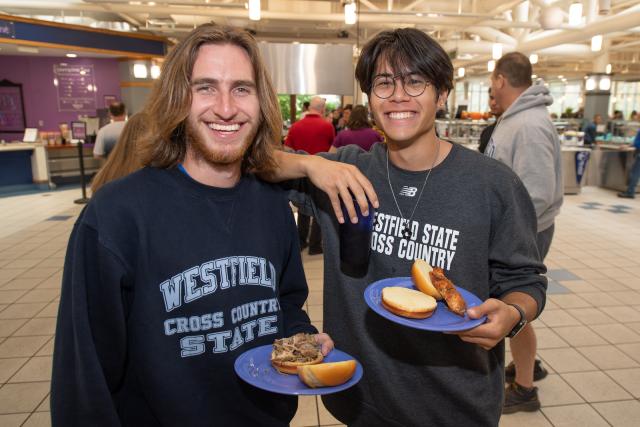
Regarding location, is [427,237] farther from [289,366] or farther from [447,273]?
[289,366]

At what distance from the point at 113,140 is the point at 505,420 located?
4940 millimetres

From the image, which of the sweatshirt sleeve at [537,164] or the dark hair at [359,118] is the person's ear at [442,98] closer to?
the sweatshirt sleeve at [537,164]

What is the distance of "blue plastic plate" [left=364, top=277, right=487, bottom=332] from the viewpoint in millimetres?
955

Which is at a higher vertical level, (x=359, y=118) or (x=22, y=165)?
(x=359, y=118)

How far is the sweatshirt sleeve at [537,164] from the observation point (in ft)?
8.18

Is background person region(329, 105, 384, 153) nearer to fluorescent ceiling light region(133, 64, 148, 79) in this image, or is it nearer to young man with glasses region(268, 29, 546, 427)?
young man with glasses region(268, 29, 546, 427)

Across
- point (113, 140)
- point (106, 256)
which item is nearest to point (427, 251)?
point (106, 256)

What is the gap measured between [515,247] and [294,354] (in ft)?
2.09

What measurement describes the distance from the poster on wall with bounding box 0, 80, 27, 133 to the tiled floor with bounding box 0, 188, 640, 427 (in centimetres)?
681

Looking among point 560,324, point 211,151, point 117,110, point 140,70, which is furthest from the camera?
point 140,70

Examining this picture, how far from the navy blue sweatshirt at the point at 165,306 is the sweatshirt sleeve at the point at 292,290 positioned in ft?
0.32

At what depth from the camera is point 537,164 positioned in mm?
2518

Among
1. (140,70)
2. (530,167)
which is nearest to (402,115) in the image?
(530,167)

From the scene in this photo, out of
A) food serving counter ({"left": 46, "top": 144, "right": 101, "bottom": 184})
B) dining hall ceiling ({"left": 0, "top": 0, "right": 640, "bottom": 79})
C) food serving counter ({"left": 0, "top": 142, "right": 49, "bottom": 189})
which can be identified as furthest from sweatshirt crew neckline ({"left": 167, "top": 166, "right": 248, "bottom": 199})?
food serving counter ({"left": 46, "top": 144, "right": 101, "bottom": 184})
